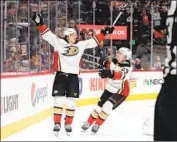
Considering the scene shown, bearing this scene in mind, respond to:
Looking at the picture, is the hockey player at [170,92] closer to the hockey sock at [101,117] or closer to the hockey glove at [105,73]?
the hockey glove at [105,73]

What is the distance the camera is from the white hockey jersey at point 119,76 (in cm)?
495

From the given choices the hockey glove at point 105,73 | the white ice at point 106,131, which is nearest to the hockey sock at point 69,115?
the white ice at point 106,131

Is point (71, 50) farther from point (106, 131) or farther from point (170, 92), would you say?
point (170, 92)

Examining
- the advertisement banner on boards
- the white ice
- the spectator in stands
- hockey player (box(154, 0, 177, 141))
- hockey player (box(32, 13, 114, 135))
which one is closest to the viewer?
hockey player (box(154, 0, 177, 141))

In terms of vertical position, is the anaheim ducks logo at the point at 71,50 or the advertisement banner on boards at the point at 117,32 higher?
the advertisement banner on boards at the point at 117,32

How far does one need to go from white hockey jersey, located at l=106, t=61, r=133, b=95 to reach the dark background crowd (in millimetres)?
885

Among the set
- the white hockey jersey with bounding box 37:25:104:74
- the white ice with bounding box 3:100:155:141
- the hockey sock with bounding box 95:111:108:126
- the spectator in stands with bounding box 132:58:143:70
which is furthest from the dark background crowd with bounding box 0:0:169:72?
the hockey sock with bounding box 95:111:108:126

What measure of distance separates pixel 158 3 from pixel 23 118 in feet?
21.1

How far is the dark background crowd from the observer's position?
18.0 feet

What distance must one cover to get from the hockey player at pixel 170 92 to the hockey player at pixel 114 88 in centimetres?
330

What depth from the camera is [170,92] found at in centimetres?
145

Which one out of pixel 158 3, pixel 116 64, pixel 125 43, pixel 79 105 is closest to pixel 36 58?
pixel 79 105

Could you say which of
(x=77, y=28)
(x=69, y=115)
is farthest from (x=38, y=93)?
(x=77, y=28)

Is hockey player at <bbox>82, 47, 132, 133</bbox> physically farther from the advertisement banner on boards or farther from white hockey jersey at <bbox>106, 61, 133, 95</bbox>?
the advertisement banner on boards
